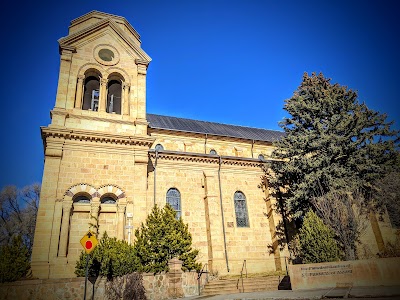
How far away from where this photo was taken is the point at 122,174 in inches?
664

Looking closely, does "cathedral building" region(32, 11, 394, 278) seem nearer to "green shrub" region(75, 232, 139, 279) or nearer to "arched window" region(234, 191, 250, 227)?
"arched window" region(234, 191, 250, 227)

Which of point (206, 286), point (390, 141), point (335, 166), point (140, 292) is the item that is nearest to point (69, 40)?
point (140, 292)

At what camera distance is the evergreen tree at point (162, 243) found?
13.7 meters

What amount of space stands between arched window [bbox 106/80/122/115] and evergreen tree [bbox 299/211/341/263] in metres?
14.8

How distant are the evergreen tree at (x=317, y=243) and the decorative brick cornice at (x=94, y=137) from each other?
11270mm

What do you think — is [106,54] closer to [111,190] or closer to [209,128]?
[111,190]

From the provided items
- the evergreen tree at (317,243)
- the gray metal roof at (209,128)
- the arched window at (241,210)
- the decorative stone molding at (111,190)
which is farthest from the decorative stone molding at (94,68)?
the evergreen tree at (317,243)

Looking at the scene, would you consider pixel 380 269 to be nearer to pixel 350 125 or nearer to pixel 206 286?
pixel 206 286

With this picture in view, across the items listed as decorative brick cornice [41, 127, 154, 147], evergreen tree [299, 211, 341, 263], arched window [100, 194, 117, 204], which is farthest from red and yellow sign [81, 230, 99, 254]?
evergreen tree [299, 211, 341, 263]

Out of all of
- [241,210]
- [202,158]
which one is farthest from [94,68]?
[241,210]

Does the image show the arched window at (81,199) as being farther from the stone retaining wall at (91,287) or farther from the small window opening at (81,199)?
the stone retaining wall at (91,287)

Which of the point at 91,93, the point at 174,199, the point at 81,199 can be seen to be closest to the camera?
the point at 81,199

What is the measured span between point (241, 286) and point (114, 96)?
15412 millimetres

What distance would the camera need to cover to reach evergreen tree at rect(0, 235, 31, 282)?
11.5 metres
